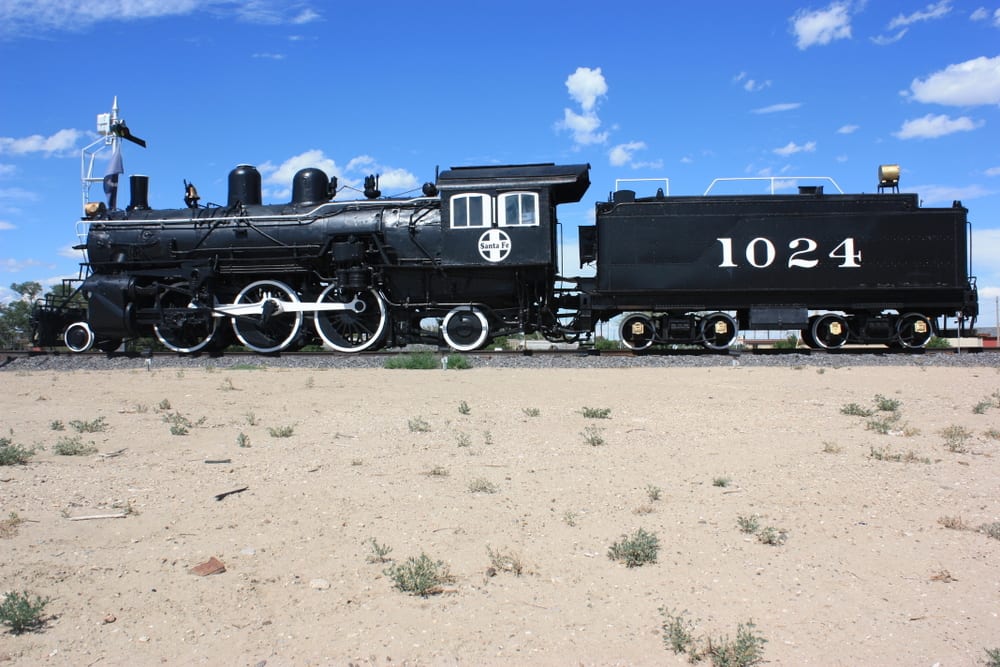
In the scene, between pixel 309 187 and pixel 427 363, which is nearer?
pixel 427 363

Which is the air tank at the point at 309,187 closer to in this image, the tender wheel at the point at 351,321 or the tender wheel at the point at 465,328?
the tender wheel at the point at 351,321

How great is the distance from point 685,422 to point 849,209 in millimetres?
9911

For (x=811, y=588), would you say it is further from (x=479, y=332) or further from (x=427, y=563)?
(x=479, y=332)

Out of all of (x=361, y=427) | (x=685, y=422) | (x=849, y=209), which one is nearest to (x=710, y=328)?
(x=849, y=209)

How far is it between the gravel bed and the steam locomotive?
1.00 metres

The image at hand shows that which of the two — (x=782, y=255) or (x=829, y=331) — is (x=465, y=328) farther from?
(x=829, y=331)

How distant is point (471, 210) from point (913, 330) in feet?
32.0

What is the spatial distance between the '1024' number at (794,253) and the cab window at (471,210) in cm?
484

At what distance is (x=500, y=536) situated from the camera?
448cm

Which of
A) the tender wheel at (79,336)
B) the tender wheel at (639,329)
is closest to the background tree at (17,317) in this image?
the tender wheel at (79,336)

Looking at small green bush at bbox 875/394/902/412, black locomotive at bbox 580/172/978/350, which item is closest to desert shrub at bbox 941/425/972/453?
small green bush at bbox 875/394/902/412

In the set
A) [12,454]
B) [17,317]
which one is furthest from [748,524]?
[17,317]

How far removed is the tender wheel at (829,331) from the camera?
15922 millimetres

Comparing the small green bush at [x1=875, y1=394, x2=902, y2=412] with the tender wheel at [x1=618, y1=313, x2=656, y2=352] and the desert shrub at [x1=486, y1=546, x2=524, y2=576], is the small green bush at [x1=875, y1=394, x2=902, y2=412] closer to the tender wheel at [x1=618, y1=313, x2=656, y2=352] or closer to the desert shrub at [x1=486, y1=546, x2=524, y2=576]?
the desert shrub at [x1=486, y1=546, x2=524, y2=576]
